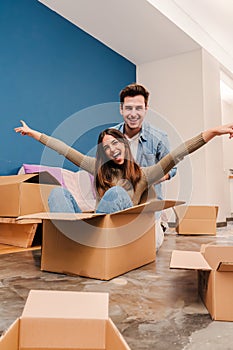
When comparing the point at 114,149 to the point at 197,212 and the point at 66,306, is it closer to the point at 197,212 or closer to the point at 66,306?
the point at 66,306

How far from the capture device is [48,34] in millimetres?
2676

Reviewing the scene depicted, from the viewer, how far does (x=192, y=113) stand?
3.35 m

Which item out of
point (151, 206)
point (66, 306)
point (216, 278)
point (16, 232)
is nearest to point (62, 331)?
point (66, 306)

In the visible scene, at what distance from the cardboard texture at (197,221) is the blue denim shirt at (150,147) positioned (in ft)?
2.11

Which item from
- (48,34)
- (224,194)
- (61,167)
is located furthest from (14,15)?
(224,194)

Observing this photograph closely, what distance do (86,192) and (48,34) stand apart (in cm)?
134

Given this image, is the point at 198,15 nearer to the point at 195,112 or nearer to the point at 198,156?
the point at 195,112

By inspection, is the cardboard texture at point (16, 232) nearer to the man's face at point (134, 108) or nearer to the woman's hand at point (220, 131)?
the man's face at point (134, 108)

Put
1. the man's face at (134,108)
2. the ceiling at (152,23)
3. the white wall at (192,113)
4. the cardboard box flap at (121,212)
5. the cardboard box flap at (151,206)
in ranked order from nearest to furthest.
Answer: the cardboard box flap at (121,212), the cardboard box flap at (151,206), the man's face at (134,108), the ceiling at (152,23), the white wall at (192,113)

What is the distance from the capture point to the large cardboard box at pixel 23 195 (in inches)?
68.0

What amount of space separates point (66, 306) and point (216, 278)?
0.38m

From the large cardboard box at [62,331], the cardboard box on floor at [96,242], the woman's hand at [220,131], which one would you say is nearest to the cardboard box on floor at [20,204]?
the cardboard box on floor at [96,242]

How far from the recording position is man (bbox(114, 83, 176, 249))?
1.57 m

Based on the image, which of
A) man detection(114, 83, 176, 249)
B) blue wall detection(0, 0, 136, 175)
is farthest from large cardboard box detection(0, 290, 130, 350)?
blue wall detection(0, 0, 136, 175)
